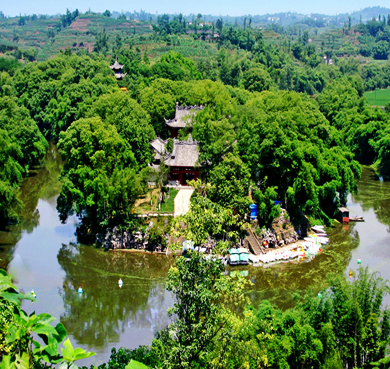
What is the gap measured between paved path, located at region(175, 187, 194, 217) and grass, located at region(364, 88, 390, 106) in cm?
6650

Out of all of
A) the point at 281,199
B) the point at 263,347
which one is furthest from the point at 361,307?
the point at 281,199

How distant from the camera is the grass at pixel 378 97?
100 m

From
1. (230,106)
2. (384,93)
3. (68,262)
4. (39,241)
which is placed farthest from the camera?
(384,93)

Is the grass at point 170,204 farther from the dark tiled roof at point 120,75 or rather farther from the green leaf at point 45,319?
the dark tiled roof at point 120,75

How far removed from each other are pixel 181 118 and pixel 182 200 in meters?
16.5

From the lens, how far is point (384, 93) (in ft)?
376

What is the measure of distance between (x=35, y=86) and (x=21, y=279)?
5027cm

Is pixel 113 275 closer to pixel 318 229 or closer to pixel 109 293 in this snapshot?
pixel 109 293

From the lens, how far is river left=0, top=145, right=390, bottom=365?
27.7m

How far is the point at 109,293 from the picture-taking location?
30.9 metres

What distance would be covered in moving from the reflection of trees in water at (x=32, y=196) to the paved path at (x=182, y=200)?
37.0ft

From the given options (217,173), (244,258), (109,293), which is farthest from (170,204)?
(109,293)

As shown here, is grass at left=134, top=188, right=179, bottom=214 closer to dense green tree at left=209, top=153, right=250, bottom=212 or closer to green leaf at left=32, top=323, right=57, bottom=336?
dense green tree at left=209, top=153, right=250, bottom=212

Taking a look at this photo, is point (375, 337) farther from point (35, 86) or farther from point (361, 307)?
point (35, 86)
